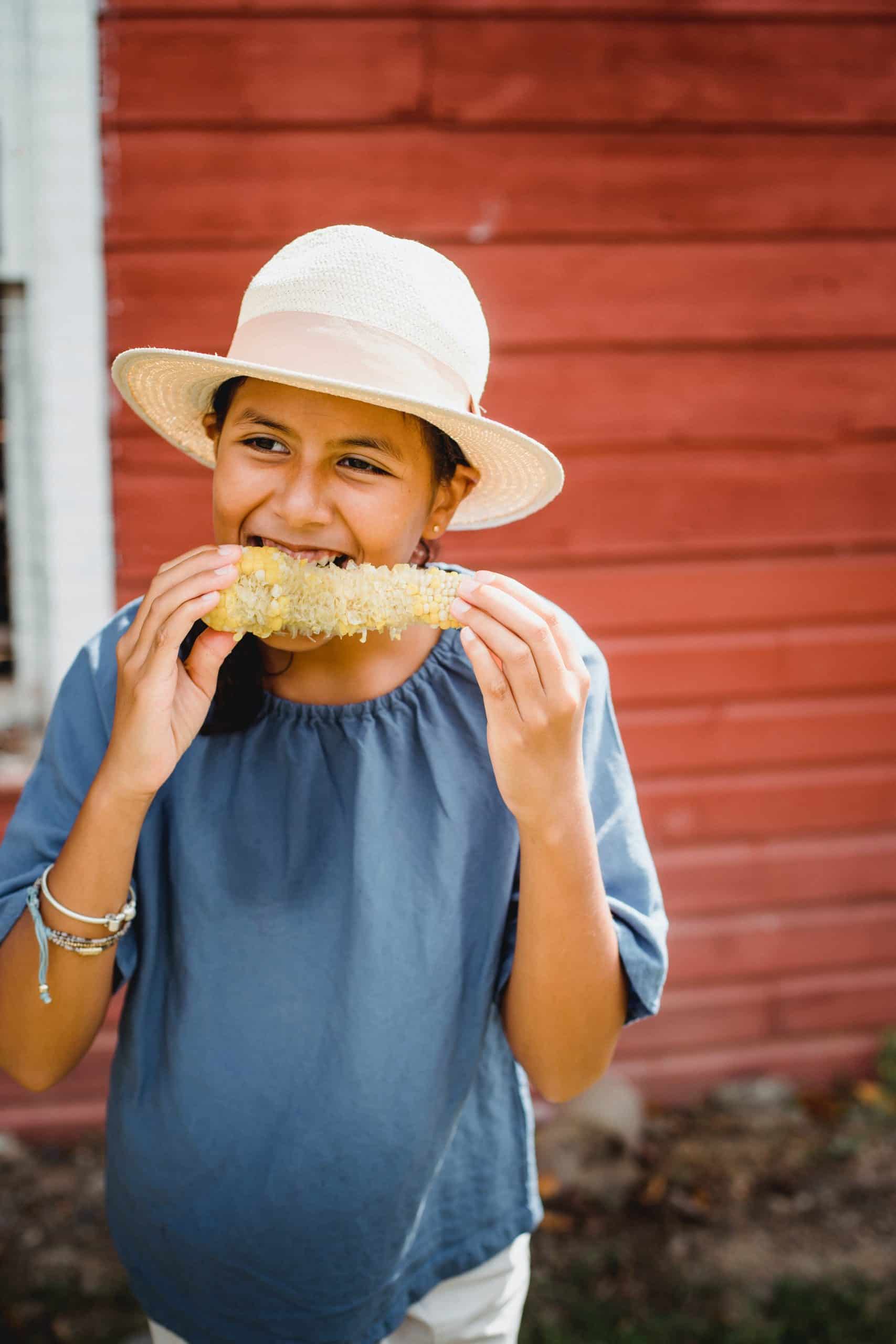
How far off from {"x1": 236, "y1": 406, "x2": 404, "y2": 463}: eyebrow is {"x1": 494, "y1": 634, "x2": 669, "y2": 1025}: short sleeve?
46cm

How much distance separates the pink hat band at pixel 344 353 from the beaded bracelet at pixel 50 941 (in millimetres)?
844

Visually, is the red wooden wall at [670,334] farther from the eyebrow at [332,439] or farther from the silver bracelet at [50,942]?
the silver bracelet at [50,942]

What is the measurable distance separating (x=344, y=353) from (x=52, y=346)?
1997 millimetres

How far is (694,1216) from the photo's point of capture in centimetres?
352

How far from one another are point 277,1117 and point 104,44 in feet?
9.67

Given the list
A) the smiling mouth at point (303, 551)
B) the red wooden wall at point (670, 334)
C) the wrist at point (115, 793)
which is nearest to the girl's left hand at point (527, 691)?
the smiling mouth at point (303, 551)

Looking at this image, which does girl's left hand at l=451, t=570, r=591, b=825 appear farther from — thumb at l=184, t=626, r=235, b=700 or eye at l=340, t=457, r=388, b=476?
thumb at l=184, t=626, r=235, b=700

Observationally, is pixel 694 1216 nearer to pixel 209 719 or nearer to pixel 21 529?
pixel 209 719

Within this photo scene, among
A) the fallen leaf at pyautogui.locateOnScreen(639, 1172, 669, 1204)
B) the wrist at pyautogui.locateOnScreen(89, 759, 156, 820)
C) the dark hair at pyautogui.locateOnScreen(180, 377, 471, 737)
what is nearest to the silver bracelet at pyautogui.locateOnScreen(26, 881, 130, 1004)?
the wrist at pyautogui.locateOnScreen(89, 759, 156, 820)

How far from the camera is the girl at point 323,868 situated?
1561 millimetres

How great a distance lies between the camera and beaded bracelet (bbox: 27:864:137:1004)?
1.55 m

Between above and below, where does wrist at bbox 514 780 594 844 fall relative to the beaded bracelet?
above

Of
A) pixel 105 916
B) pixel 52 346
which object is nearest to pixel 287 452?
pixel 105 916

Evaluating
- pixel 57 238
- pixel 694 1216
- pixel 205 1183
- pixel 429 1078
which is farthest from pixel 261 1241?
pixel 57 238
